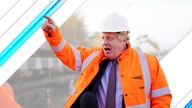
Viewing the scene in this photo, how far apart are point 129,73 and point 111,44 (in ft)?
0.50

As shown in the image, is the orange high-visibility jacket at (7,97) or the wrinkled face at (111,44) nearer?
the wrinkled face at (111,44)

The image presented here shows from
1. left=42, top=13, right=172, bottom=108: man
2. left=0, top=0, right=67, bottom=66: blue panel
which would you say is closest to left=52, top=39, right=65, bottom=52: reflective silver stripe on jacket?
left=42, top=13, right=172, bottom=108: man

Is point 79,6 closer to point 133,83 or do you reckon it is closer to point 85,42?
point 85,42

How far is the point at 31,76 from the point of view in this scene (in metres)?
2.85

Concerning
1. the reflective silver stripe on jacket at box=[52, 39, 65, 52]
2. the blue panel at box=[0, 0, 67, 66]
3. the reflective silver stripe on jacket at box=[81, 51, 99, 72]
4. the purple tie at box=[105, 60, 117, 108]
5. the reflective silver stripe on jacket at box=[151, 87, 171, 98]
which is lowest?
the reflective silver stripe on jacket at box=[151, 87, 171, 98]

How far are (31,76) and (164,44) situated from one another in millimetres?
1016

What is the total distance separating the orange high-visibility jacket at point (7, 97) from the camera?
250cm

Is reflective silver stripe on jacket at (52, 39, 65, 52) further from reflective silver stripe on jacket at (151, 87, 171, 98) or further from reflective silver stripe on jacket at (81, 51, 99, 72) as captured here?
reflective silver stripe on jacket at (151, 87, 171, 98)

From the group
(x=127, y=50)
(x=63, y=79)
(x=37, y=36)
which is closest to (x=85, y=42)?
(x=63, y=79)

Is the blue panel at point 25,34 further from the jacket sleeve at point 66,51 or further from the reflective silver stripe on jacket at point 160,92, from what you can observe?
the reflective silver stripe on jacket at point 160,92

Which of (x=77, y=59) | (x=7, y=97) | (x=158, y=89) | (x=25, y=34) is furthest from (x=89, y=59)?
(x=7, y=97)

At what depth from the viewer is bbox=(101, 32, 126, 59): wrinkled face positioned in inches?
67.4

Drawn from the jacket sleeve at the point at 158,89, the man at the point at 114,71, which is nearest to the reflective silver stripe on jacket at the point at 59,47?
the man at the point at 114,71

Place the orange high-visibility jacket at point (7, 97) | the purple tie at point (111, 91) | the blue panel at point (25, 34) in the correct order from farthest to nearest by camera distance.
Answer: the orange high-visibility jacket at point (7, 97)
the blue panel at point (25, 34)
the purple tie at point (111, 91)
